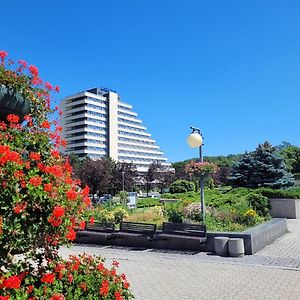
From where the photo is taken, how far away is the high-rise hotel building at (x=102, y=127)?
113m

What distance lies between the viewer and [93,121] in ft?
380

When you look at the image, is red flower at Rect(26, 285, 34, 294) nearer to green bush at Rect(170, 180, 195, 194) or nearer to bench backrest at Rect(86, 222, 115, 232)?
bench backrest at Rect(86, 222, 115, 232)

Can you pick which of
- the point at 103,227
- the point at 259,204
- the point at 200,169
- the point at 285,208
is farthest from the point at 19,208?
the point at 285,208

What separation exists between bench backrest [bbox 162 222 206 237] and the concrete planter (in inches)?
452

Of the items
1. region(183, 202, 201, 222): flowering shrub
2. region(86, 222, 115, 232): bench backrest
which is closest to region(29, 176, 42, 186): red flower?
region(86, 222, 115, 232): bench backrest

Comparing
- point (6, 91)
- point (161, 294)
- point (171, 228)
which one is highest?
point (6, 91)

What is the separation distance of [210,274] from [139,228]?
4.69 m

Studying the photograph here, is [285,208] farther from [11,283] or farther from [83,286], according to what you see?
[11,283]

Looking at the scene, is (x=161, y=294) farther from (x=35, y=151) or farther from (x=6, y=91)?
(x=6, y=91)

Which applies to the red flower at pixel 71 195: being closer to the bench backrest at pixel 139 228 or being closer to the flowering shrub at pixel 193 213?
the bench backrest at pixel 139 228

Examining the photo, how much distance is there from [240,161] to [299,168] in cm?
4302

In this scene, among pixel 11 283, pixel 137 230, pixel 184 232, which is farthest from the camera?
pixel 137 230

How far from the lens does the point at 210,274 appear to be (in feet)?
27.2

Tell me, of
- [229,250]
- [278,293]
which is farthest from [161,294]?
[229,250]
